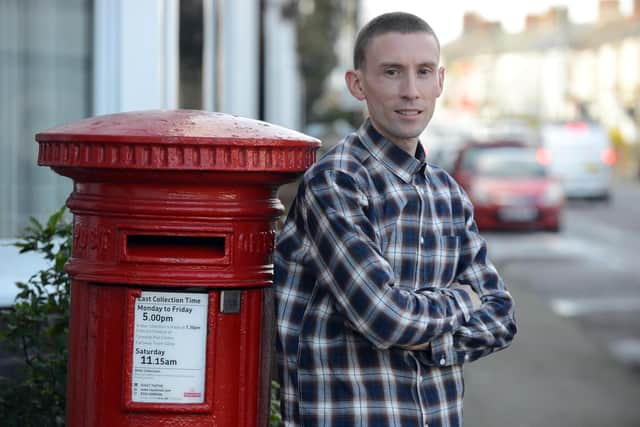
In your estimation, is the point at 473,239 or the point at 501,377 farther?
the point at 501,377

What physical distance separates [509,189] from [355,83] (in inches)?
655

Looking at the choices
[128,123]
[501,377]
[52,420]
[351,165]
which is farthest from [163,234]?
[501,377]

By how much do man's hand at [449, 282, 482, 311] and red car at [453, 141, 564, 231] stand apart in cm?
1632

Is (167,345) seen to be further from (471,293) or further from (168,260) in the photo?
(471,293)

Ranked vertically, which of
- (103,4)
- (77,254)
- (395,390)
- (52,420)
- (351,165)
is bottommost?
(52,420)

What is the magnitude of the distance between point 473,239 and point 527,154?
694 inches

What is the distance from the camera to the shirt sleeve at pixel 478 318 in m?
2.79

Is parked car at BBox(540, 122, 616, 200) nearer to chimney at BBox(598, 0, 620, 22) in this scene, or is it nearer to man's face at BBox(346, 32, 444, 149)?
man's face at BBox(346, 32, 444, 149)

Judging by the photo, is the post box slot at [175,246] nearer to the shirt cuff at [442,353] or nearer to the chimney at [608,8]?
the shirt cuff at [442,353]

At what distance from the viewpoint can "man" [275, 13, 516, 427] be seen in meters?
2.70

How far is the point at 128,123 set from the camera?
9.53 ft

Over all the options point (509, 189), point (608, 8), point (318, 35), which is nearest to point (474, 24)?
point (608, 8)

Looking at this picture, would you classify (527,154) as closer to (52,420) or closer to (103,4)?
(103,4)

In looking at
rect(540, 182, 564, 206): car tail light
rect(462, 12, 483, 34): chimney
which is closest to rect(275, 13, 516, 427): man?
rect(540, 182, 564, 206): car tail light
